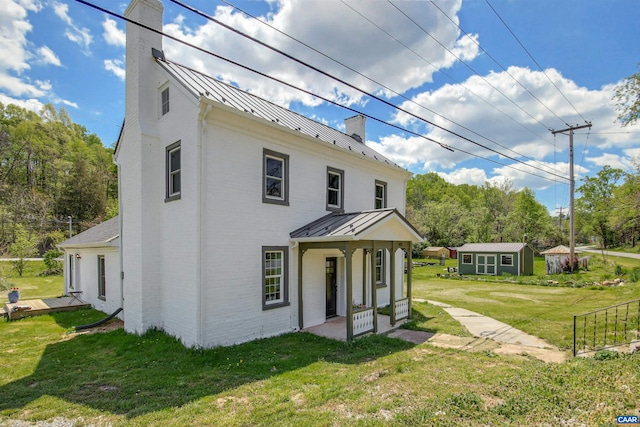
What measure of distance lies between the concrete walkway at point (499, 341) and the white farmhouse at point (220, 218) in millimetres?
2104

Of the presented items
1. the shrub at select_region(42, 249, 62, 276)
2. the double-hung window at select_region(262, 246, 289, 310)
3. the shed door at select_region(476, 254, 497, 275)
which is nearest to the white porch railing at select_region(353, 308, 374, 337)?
the double-hung window at select_region(262, 246, 289, 310)

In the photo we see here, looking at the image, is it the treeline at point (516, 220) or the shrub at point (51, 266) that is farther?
Result: the treeline at point (516, 220)

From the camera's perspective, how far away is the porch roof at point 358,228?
910cm

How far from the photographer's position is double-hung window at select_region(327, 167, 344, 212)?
1177 cm

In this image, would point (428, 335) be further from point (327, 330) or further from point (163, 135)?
point (163, 135)

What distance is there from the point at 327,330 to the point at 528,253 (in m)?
25.8

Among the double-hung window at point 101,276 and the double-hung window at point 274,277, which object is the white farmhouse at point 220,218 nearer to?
the double-hung window at point 274,277

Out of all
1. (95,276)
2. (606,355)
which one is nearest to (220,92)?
(95,276)

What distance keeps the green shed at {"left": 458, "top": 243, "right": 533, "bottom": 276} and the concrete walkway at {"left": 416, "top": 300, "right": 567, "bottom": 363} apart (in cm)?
1895

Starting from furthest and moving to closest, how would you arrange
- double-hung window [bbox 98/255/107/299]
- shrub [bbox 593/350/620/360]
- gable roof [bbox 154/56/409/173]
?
double-hung window [bbox 98/255/107/299] < gable roof [bbox 154/56/409/173] < shrub [bbox 593/350/620/360]

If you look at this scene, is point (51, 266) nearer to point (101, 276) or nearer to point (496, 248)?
point (101, 276)

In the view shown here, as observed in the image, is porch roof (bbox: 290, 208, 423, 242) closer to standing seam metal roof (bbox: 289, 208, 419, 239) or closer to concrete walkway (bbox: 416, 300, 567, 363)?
standing seam metal roof (bbox: 289, 208, 419, 239)

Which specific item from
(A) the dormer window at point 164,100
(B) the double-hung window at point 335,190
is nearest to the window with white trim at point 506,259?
(B) the double-hung window at point 335,190

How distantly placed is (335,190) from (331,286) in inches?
138
